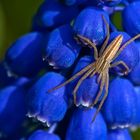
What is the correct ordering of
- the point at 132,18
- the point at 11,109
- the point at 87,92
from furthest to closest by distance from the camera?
the point at 11,109 → the point at 132,18 → the point at 87,92

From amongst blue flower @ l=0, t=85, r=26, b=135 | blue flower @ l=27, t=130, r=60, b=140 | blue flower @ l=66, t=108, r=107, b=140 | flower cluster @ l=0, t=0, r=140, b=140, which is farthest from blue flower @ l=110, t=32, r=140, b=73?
blue flower @ l=0, t=85, r=26, b=135

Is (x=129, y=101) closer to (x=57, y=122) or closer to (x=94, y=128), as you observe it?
(x=94, y=128)

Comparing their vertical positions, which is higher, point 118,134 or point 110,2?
point 110,2

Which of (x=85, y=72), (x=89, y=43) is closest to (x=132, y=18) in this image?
(x=89, y=43)

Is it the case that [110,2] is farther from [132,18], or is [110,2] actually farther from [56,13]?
[56,13]

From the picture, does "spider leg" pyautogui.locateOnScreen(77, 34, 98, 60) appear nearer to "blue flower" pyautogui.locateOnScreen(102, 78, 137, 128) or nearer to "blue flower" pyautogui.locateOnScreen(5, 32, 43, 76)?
"blue flower" pyautogui.locateOnScreen(102, 78, 137, 128)

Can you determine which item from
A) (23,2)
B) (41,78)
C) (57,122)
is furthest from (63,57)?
(23,2)
